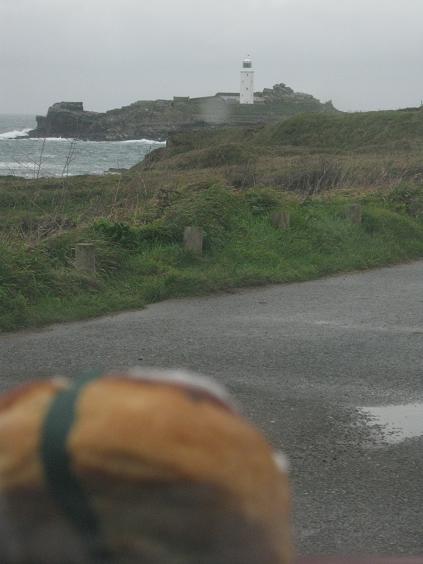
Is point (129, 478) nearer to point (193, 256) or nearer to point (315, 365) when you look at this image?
point (315, 365)

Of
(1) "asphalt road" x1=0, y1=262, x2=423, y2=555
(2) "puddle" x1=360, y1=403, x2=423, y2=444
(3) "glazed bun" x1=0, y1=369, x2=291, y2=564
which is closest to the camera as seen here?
A: (3) "glazed bun" x1=0, y1=369, x2=291, y2=564

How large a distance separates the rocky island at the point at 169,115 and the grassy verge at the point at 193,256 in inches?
2712

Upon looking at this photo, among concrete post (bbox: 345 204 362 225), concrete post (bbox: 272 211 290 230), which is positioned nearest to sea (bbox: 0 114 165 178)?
concrete post (bbox: 272 211 290 230)

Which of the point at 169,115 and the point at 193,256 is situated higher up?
the point at 169,115

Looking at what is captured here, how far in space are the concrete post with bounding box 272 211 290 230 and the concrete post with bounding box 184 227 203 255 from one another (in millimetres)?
1996

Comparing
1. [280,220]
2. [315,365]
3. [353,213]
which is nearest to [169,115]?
[353,213]

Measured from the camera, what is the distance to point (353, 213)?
1361 cm

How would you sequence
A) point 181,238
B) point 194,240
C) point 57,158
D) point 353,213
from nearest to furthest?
1. point 194,240
2. point 181,238
3. point 353,213
4. point 57,158

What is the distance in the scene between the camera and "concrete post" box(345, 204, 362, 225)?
1357 centimetres

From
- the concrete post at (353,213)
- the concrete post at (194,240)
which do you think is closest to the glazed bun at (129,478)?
the concrete post at (194,240)

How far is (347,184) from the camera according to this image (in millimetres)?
18266

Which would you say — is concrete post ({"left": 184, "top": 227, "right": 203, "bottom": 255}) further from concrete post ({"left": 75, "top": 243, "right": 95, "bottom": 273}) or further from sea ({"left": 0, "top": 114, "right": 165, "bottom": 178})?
sea ({"left": 0, "top": 114, "right": 165, "bottom": 178})

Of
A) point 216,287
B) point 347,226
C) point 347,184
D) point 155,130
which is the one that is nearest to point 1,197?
point 347,184

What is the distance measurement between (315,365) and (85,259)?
3.53 m
